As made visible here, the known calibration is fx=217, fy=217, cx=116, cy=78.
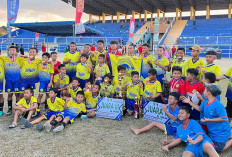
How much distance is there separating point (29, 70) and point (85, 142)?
2703 millimetres

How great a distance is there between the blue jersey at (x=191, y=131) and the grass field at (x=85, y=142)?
32cm

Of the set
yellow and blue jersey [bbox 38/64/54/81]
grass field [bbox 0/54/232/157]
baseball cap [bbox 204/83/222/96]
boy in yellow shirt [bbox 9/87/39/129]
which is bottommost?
grass field [bbox 0/54/232/157]

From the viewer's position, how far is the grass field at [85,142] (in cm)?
354

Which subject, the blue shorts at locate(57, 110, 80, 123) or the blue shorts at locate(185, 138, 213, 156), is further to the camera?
the blue shorts at locate(57, 110, 80, 123)

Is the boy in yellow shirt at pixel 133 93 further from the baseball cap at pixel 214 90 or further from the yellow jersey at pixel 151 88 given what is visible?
the baseball cap at pixel 214 90

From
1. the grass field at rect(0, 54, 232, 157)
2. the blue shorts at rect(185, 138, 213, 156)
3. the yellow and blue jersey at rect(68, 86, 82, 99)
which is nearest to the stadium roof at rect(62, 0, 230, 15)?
the yellow and blue jersey at rect(68, 86, 82, 99)

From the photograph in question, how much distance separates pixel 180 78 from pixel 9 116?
4.16 metres

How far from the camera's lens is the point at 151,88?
515 cm

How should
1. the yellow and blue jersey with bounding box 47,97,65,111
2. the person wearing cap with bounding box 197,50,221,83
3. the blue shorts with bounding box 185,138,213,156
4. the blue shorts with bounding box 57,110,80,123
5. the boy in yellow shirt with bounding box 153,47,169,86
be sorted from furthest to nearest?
the boy in yellow shirt with bounding box 153,47,169,86 → the yellow and blue jersey with bounding box 47,97,65,111 → the blue shorts with bounding box 57,110,80,123 → the person wearing cap with bounding box 197,50,221,83 → the blue shorts with bounding box 185,138,213,156

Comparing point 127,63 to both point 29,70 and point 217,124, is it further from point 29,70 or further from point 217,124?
point 217,124

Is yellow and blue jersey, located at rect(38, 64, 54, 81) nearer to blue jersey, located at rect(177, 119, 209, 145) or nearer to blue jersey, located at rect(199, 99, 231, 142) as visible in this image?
blue jersey, located at rect(177, 119, 209, 145)

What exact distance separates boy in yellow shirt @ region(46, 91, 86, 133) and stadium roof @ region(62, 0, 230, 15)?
1378 inches

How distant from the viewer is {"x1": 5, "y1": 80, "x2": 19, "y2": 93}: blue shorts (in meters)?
5.45

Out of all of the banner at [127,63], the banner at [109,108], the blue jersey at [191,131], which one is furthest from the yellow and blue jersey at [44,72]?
the blue jersey at [191,131]
